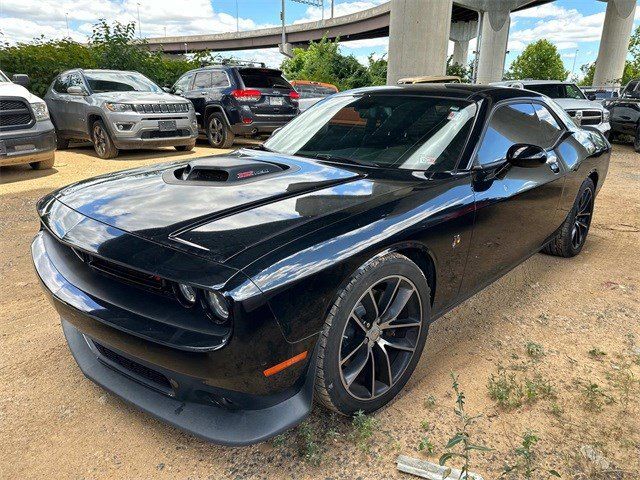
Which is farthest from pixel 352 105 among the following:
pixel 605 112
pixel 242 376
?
pixel 605 112

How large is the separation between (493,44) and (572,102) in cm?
2955

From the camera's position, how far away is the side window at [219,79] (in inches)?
392

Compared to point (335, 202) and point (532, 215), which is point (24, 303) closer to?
point (335, 202)

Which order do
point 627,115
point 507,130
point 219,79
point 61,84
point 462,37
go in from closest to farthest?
point 507,130
point 61,84
point 219,79
point 627,115
point 462,37

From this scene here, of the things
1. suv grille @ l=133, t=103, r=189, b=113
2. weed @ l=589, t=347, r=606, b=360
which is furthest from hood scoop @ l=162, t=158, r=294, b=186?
suv grille @ l=133, t=103, r=189, b=113

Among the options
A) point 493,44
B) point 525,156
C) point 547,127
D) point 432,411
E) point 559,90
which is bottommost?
point 432,411

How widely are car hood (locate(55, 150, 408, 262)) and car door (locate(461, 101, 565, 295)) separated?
0.72 meters

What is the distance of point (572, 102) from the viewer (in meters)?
10.8

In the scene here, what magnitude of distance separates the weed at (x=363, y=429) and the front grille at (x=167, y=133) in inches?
307

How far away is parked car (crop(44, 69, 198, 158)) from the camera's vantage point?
27.7 ft

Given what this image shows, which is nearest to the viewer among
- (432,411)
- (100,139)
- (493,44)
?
(432,411)

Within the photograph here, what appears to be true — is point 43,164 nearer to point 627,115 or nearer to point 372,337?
point 372,337

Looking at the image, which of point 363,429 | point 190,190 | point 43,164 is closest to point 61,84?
point 43,164

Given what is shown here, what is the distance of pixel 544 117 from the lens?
145 inches
